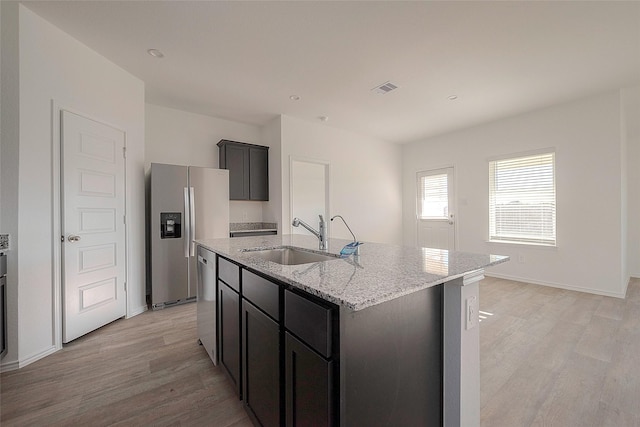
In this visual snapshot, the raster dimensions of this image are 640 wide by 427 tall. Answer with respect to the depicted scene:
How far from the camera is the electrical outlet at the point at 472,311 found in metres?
1.20

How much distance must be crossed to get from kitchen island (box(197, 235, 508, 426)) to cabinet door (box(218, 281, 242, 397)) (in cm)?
9

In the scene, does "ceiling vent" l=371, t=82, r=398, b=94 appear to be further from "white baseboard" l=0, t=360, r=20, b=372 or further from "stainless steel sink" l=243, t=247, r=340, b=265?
"white baseboard" l=0, t=360, r=20, b=372

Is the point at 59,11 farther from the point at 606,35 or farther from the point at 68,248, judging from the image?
the point at 606,35

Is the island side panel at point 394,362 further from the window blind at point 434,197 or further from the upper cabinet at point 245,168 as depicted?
the window blind at point 434,197

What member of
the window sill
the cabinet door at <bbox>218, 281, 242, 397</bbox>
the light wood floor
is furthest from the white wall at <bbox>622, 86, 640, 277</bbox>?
the cabinet door at <bbox>218, 281, 242, 397</bbox>

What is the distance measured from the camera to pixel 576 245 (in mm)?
3818

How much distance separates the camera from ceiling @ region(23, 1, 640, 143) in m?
2.11

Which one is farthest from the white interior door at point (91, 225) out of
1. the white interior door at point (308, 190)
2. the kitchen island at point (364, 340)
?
the white interior door at point (308, 190)

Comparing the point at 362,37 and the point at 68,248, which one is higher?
the point at 362,37

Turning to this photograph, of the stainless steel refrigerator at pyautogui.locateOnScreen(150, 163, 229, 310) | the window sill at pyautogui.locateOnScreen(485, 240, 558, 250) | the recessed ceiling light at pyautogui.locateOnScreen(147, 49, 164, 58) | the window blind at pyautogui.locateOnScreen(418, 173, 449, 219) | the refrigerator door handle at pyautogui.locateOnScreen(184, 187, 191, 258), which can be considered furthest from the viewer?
the window blind at pyautogui.locateOnScreen(418, 173, 449, 219)

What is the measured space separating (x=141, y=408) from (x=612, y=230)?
18.0 feet

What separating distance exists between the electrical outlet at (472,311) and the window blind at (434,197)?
455 cm

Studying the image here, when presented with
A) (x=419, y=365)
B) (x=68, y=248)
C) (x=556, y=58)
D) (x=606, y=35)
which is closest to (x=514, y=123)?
(x=556, y=58)

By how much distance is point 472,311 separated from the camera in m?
1.23
